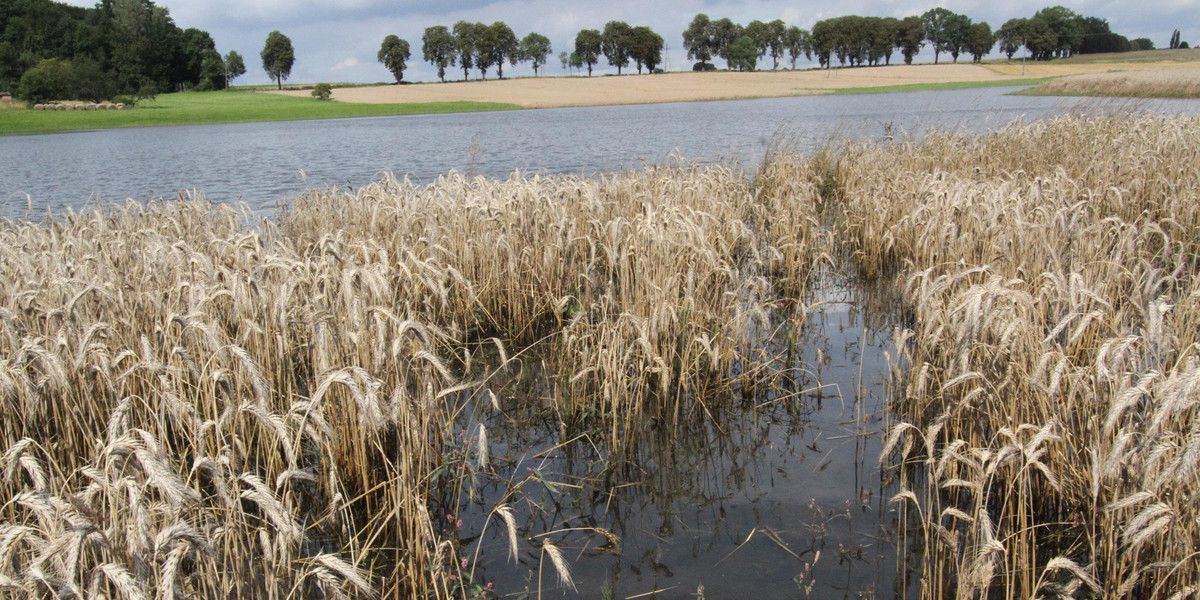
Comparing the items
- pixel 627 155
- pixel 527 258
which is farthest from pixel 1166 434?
pixel 627 155

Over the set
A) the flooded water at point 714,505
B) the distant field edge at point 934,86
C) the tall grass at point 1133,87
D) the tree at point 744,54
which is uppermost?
the tree at point 744,54

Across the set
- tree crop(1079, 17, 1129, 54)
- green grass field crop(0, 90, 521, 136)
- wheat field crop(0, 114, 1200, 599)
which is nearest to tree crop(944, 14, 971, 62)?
tree crop(1079, 17, 1129, 54)

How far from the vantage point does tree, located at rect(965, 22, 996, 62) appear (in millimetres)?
113750

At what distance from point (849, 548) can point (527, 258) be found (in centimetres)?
372

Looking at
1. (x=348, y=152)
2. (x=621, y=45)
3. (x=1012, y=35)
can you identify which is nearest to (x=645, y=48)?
(x=621, y=45)

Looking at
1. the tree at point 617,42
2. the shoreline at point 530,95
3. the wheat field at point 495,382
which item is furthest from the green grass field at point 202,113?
the tree at point 617,42

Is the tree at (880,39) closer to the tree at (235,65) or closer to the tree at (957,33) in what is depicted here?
the tree at (957,33)

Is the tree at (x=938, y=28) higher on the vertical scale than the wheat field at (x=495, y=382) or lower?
higher

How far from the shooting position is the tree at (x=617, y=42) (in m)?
117

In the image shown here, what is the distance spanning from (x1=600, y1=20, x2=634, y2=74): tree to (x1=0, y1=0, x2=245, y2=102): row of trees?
59.0m

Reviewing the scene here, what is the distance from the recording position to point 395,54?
11006cm

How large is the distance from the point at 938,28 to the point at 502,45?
70.8 meters

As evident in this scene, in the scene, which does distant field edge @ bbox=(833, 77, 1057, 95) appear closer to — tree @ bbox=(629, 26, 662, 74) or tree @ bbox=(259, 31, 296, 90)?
tree @ bbox=(629, 26, 662, 74)

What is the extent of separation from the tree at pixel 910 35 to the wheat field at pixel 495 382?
121m
